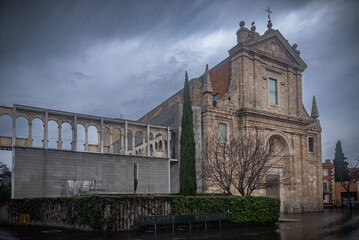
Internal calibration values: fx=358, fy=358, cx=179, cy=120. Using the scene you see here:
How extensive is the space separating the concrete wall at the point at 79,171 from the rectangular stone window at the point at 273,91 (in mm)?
13897

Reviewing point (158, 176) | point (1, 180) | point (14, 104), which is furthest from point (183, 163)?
point (1, 180)

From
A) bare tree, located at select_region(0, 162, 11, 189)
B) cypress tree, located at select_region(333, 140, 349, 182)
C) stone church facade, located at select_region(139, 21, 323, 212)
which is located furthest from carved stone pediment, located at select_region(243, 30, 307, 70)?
bare tree, located at select_region(0, 162, 11, 189)

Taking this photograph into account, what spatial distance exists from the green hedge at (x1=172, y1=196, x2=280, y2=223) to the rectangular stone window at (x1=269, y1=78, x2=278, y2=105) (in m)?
17.3

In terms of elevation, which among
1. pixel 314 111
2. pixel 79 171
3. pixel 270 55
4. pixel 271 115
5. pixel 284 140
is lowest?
pixel 79 171

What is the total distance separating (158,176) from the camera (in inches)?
1196

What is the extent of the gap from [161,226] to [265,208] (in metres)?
7.22

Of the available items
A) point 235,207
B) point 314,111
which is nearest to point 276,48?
point 314,111

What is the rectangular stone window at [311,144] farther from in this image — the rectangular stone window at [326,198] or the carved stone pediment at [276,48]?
the rectangular stone window at [326,198]

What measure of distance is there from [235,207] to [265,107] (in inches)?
695

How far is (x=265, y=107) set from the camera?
119 feet

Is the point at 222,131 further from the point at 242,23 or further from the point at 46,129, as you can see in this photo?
the point at 46,129

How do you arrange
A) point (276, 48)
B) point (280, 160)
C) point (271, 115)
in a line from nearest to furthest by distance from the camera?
1. point (271, 115)
2. point (280, 160)
3. point (276, 48)

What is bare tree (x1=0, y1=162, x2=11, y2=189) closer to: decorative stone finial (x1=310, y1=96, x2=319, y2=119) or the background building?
decorative stone finial (x1=310, y1=96, x2=319, y2=119)

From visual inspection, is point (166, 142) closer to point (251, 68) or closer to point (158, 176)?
point (158, 176)
